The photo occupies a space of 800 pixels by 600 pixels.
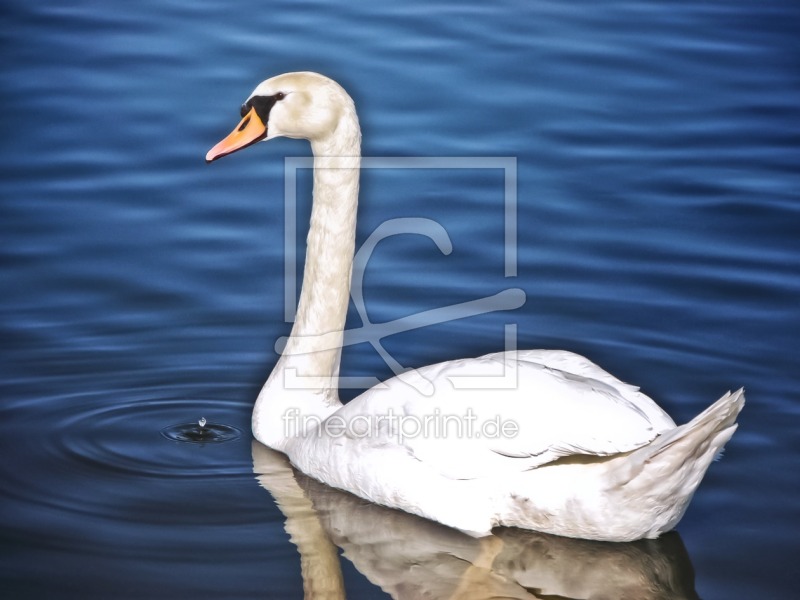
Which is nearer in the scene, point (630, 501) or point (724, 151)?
point (630, 501)

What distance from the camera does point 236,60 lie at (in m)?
13.5

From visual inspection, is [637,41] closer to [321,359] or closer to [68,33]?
[68,33]

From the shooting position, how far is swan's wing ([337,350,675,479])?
223 inches

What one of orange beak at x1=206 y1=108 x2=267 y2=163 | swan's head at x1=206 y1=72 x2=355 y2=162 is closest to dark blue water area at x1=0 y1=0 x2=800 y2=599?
orange beak at x1=206 y1=108 x2=267 y2=163

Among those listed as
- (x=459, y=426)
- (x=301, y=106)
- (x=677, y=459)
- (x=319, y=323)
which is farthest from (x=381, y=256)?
(x=677, y=459)

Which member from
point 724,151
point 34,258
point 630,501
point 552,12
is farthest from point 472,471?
point 552,12

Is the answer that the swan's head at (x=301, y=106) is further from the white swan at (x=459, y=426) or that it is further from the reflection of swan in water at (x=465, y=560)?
the reflection of swan in water at (x=465, y=560)

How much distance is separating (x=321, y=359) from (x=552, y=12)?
387 inches

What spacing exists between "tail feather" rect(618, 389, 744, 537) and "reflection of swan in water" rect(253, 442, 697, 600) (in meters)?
0.31

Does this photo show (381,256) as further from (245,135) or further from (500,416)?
(500,416)

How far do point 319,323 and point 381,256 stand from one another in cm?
259

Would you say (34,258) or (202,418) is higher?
(34,258)

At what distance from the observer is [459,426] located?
583cm

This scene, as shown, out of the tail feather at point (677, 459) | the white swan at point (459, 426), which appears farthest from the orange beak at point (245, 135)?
the tail feather at point (677, 459)
